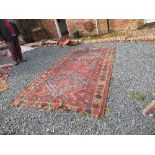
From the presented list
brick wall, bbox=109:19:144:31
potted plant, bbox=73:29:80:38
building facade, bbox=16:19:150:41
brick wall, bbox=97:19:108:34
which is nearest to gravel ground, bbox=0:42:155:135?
brick wall, bbox=109:19:144:31

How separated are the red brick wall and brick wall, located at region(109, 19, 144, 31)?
276 cm

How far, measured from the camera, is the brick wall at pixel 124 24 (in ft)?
24.5

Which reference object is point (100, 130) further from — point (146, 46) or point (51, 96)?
point (146, 46)

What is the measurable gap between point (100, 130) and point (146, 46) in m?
3.83

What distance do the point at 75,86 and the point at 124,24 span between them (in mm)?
4933

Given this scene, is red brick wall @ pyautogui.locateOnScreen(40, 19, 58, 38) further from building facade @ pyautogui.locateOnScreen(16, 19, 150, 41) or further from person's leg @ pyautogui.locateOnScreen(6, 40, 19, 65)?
person's leg @ pyautogui.locateOnScreen(6, 40, 19, 65)

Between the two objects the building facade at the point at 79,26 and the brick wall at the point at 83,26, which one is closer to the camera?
the building facade at the point at 79,26

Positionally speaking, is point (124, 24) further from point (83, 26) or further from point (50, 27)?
point (50, 27)

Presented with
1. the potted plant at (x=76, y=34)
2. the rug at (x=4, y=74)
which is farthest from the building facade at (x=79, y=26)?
the rug at (x=4, y=74)

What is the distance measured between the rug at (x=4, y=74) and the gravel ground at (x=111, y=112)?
134mm

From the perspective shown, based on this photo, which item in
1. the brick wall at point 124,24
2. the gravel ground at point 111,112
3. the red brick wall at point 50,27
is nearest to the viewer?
the gravel ground at point 111,112

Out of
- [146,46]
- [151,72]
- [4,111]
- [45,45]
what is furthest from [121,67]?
[45,45]

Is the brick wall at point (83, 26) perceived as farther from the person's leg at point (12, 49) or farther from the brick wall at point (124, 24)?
the person's leg at point (12, 49)

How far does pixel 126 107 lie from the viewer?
3.16 metres
